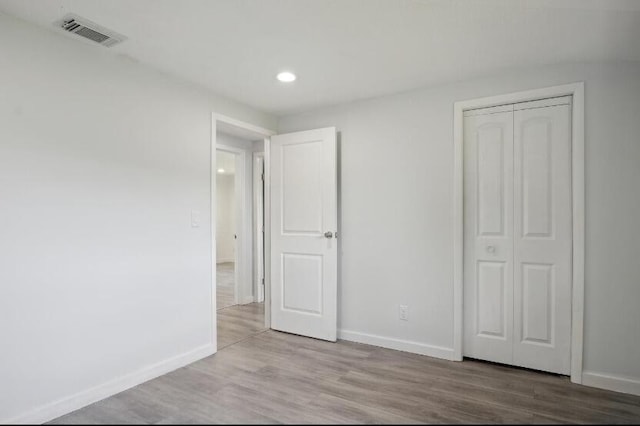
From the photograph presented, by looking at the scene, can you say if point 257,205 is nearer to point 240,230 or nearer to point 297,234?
point 240,230

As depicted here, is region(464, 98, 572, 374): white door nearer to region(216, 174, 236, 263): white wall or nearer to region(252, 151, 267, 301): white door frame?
region(252, 151, 267, 301): white door frame

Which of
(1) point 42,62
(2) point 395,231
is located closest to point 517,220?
(2) point 395,231

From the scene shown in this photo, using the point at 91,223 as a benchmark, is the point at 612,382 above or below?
below

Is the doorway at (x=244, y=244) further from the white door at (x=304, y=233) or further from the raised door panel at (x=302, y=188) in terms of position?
the raised door panel at (x=302, y=188)

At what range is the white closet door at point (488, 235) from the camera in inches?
112

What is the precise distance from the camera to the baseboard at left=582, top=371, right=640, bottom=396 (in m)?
2.39

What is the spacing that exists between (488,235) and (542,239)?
374 millimetres

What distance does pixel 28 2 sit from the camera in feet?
6.07

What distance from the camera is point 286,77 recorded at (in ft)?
9.38

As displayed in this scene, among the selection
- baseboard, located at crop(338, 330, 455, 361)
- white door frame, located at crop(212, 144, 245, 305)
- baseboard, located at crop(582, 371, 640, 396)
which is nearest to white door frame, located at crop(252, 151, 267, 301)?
white door frame, located at crop(212, 144, 245, 305)

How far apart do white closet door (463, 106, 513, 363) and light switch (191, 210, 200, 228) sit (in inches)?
88.2

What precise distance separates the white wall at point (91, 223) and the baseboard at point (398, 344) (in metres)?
1.33

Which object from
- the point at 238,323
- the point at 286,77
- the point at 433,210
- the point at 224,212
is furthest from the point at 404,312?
the point at 224,212

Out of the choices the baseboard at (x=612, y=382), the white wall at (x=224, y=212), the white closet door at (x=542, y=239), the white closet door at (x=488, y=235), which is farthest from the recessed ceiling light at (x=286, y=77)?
the white wall at (x=224, y=212)
